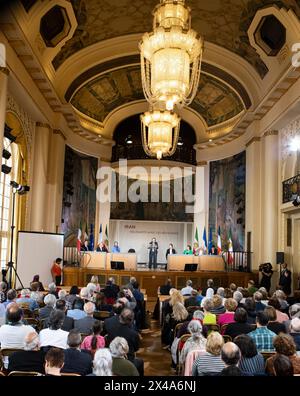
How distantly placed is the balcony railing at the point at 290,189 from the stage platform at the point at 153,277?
329cm

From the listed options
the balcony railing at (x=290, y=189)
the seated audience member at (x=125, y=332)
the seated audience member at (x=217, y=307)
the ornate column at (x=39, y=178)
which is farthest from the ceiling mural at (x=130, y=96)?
the seated audience member at (x=125, y=332)

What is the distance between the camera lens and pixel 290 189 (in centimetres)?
1430

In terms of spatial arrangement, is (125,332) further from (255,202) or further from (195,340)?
(255,202)

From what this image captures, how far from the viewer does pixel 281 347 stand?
3.83 m

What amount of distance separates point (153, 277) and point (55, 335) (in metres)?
11.0

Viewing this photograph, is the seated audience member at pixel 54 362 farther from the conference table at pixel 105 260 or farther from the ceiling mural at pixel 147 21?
the conference table at pixel 105 260

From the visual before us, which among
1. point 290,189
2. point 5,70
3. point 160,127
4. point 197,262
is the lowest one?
point 197,262

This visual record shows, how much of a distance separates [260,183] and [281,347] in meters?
13.5

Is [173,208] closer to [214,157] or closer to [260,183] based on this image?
[214,157]

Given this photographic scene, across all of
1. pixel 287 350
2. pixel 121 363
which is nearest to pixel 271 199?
pixel 287 350

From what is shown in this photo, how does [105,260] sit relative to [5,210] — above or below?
below

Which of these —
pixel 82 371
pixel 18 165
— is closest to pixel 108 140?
pixel 18 165
